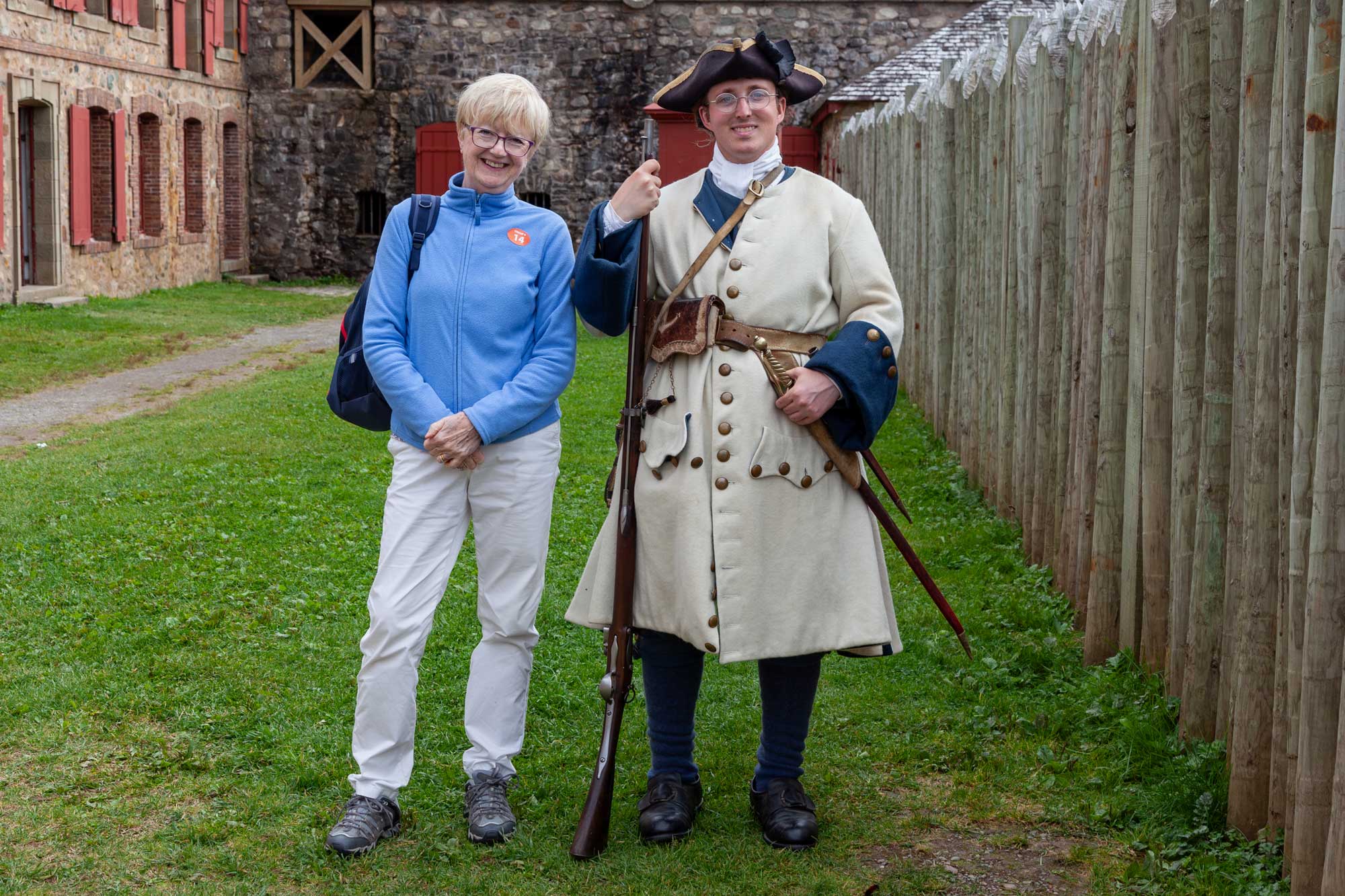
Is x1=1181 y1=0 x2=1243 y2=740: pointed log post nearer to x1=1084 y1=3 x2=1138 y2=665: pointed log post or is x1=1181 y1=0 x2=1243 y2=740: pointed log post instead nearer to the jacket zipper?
x1=1084 y1=3 x2=1138 y2=665: pointed log post

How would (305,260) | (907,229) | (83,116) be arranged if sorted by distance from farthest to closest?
(305,260), (83,116), (907,229)

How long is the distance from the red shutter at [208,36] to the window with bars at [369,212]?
331cm

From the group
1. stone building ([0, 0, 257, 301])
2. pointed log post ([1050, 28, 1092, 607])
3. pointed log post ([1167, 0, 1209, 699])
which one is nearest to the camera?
pointed log post ([1167, 0, 1209, 699])

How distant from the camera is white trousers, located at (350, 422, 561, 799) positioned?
12.3 feet

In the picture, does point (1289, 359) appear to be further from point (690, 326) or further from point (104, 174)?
point (104, 174)

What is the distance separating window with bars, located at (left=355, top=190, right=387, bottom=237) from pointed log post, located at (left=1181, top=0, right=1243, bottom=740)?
74.4 feet

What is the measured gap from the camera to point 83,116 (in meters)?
18.9

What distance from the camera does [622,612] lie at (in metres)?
3.67

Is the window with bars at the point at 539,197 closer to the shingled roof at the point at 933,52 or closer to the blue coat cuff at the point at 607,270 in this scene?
the shingled roof at the point at 933,52

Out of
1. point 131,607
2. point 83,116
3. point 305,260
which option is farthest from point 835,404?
point 305,260

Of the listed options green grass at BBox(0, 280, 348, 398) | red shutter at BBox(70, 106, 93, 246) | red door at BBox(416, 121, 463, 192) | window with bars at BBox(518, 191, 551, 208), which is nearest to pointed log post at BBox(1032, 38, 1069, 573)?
green grass at BBox(0, 280, 348, 398)

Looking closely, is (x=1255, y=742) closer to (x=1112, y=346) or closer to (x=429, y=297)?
(x=1112, y=346)

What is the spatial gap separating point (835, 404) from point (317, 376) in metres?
10.4

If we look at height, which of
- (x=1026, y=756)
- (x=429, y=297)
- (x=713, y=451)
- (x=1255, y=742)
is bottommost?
(x=1026, y=756)
